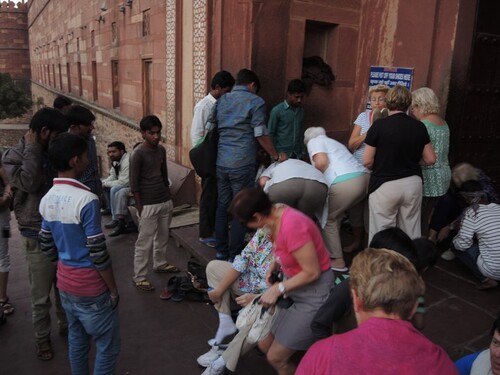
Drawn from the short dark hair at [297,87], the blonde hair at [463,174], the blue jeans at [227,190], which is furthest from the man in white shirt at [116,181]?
the blonde hair at [463,174]

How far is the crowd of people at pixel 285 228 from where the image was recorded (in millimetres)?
1390

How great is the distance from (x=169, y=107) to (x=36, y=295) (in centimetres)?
443

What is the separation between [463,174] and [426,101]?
2.42 feet

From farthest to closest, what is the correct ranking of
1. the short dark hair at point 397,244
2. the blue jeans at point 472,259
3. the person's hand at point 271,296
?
the blue jeans at point 472,259
the person's hand at point 271,296
the short dark hair at point 397,244

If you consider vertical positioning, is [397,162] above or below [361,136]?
below

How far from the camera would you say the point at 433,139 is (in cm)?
327

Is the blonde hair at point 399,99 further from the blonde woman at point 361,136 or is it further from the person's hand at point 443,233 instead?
the person's hand at point 443,233

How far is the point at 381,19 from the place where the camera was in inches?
168

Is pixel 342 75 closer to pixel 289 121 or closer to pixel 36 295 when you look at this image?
pixel 289 121

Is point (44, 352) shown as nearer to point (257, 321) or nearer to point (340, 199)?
point (257, 321)

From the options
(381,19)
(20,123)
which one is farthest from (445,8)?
(20,123)

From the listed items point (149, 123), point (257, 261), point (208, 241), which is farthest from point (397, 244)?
point (208, 241)

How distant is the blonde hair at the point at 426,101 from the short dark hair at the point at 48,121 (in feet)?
8.69

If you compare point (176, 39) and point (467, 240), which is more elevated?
point (176, 39)
